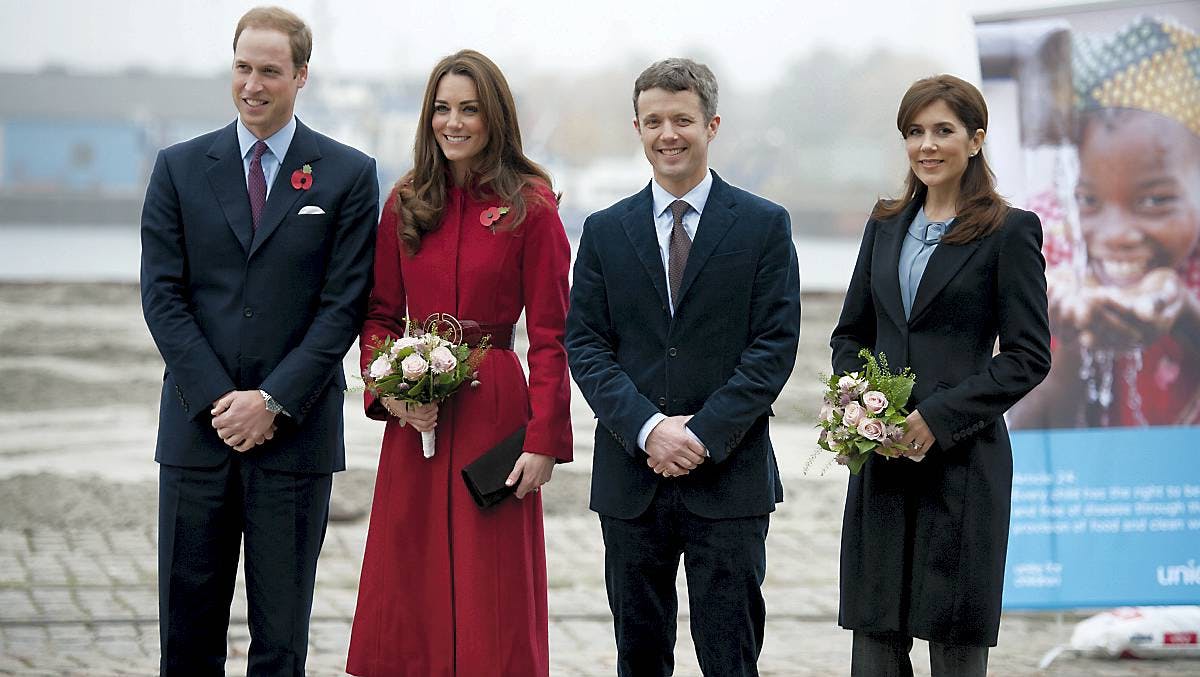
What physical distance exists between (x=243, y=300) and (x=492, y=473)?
34.7 inches

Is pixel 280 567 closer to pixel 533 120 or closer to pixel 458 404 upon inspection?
pixel 458 404

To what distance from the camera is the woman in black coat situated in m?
3.76

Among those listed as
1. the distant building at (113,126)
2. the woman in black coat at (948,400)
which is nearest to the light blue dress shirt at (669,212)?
the woman in black coat at (948,400)

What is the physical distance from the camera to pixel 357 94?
1234 cm

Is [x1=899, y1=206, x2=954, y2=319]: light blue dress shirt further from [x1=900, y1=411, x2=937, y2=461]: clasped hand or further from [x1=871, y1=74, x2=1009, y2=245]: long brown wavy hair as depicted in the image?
[x1=900, y1=411, x2=937, y2=461]: clasped hand

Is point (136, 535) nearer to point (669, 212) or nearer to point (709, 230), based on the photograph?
point (669, 212)

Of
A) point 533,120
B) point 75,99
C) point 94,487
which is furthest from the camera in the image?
point 533,120

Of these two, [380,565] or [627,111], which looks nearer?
[380,565]

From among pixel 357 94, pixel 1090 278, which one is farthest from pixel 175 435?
pixel 357 94

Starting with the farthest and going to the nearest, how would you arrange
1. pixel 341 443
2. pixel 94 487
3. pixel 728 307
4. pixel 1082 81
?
pixel 94 487 → pixel 1082 81 → pixel 341 443 → pixel 728 307

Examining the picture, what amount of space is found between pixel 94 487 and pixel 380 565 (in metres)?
5.90

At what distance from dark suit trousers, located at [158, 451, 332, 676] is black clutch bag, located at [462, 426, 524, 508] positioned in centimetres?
49

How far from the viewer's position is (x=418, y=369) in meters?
3.77

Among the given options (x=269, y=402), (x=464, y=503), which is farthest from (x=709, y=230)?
(x=269, y=402)
